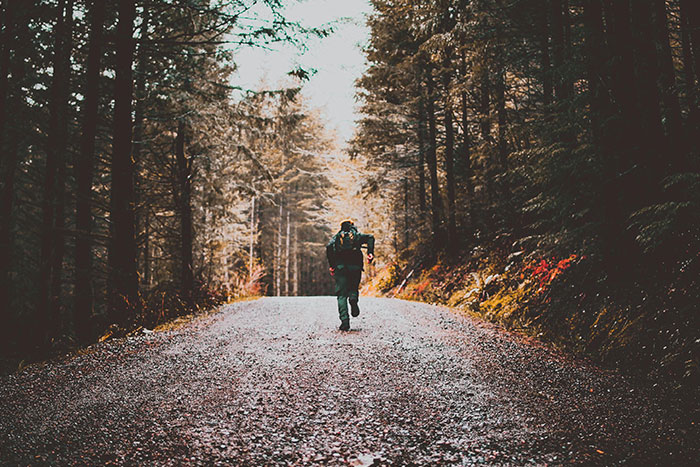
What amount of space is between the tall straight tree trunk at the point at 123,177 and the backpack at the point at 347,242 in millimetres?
4066

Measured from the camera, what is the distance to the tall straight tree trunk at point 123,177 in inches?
313

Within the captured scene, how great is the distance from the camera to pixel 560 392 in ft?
12.3

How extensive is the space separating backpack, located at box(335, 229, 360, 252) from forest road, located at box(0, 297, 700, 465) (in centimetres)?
253

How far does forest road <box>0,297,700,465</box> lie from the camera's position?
8.94 feet

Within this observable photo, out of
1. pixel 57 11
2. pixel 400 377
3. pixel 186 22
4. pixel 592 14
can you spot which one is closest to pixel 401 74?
pixel 186 22

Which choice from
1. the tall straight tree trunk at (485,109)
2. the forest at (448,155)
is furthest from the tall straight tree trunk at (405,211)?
the tall straight tree trunk at (485,109)

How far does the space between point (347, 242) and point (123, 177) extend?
4592 mm

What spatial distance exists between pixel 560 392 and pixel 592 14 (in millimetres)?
5649

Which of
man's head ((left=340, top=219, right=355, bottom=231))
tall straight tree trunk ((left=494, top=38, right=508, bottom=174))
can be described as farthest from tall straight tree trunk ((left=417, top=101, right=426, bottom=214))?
man's head ((left=340, top=219, right=355, bottom=231))

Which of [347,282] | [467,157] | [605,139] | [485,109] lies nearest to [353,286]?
[347,282]

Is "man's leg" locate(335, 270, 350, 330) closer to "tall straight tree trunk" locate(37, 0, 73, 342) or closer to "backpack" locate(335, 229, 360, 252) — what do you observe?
"backpack" locate(335, 229, 360, 252)

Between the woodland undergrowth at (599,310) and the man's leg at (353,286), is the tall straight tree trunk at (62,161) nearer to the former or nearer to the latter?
the man's leg at (353,286)

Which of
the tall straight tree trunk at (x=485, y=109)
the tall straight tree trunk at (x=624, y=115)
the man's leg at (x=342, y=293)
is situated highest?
the tall straight tree trunk at (x=485, y=109)

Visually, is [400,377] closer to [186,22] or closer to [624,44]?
[624,44]
